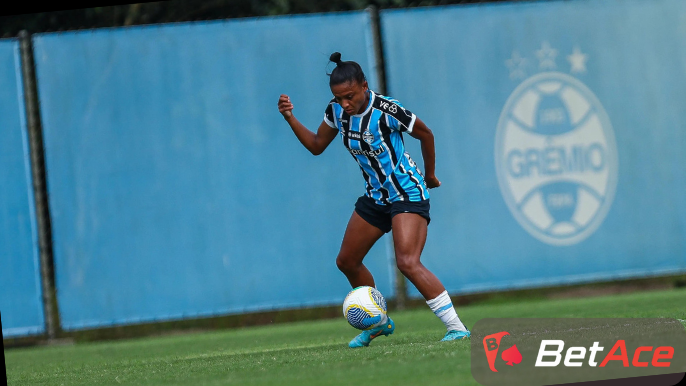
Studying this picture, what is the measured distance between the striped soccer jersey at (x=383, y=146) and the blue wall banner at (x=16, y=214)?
15.1 ft

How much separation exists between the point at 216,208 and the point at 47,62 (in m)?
2.25

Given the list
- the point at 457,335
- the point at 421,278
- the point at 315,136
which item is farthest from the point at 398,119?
the point at 457,335

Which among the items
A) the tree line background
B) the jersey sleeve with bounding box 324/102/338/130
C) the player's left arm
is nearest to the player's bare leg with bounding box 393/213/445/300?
the player's left arm

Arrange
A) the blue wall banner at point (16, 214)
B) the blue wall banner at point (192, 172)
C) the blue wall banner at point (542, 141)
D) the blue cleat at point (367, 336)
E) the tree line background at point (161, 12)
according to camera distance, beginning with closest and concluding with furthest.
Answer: the blue cleat at point (367, 336), the blue wall banner at point (16, 214), the blue wall banner at point (192, 172), the blue wall banner at point (542, 141), the tree line background at point (161, 12)

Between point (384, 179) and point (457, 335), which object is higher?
point (384, 179)

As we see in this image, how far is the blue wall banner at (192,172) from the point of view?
9.31 metres

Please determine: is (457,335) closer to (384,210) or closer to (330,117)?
(384,210)

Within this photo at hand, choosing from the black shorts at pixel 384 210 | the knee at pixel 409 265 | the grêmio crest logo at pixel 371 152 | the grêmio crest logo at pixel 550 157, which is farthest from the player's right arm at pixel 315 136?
the grêmio crest logo at pixel 550 157

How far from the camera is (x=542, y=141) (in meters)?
9.93

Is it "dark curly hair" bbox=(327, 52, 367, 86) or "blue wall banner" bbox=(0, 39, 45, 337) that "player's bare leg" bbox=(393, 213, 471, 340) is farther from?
"blue wall banner" bbox=(0, 39, 45, 337)

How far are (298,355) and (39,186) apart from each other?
4802mm

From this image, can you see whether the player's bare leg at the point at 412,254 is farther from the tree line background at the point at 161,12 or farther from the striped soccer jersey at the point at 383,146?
the tree line background at the point at 161,12

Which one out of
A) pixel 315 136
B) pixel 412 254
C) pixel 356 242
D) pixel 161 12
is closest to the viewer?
pixel 412 254

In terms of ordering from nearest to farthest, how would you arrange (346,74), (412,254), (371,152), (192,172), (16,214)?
1. (346,74)
2. (412,254)
3. (371,152)
4. (16,214)
5. (192,172)
